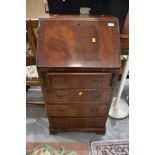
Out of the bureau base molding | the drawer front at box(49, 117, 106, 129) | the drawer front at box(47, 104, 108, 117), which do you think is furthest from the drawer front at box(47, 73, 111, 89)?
the bureau base molding

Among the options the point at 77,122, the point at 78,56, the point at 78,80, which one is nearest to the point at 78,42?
the point at 78,56

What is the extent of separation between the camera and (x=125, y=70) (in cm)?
160

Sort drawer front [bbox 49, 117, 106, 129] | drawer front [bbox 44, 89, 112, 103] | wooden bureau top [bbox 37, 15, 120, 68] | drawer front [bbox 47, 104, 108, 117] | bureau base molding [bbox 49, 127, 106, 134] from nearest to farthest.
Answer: wooden bureau top [bbox 37, 15, 120, 68] < drawer front [bbox 44, 89, 112, 103] < drawer front [bbox 47, 104, 108, 117] < drawer front [bbox 49, 117, 106, 129] < bureau base molding [bbox 49, 127, 106, 134]

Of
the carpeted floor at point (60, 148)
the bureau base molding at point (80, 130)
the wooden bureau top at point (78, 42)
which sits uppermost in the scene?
the wooden bureau top at point (78, 42)

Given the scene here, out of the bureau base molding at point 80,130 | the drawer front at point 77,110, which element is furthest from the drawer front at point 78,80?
the bureau base molding at point 80,130

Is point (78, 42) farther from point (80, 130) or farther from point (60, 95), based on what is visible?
point (80, 130)

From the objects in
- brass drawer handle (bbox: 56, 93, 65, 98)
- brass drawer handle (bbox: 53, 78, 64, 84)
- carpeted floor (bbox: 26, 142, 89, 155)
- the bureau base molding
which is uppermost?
brass drawer handle (bbox: 53, 78, 64, 84)

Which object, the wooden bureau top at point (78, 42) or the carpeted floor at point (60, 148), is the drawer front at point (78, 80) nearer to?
the wooden bureau top at point (78, 42)

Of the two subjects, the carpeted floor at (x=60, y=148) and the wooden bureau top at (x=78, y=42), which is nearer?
the wooden bureau top at (x=78, y=42)

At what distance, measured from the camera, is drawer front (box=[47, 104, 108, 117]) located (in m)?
1.45

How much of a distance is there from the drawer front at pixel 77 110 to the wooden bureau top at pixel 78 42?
15.4 inches

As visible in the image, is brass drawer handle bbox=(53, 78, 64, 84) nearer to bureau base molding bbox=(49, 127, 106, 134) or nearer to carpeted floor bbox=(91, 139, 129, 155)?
bureau base molding bbox=(49, 127, 106, 134)

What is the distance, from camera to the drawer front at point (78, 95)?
1.31m
